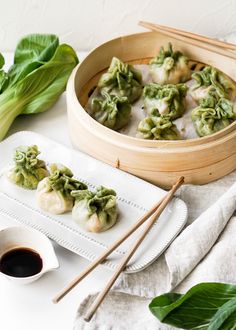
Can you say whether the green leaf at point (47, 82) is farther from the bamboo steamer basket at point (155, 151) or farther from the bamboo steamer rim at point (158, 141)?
the bamboo steamer rim at point (158, 141)

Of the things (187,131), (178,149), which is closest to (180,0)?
(187,131)

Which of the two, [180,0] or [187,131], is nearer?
[187,131]

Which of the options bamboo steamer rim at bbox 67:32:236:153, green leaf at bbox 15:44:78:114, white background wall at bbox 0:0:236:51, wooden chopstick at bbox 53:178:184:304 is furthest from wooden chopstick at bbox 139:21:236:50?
wooden chopstick at bbox 53:178:184:304

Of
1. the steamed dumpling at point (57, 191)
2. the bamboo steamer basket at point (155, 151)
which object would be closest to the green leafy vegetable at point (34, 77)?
the bamboo steamer basket at point (155, 151)

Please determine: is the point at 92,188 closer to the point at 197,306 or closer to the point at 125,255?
the point at 125,255

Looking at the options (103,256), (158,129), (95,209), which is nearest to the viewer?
(103,256)

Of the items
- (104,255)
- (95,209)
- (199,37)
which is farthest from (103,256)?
(199,37)

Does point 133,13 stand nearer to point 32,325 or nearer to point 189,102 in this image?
point 189,102
